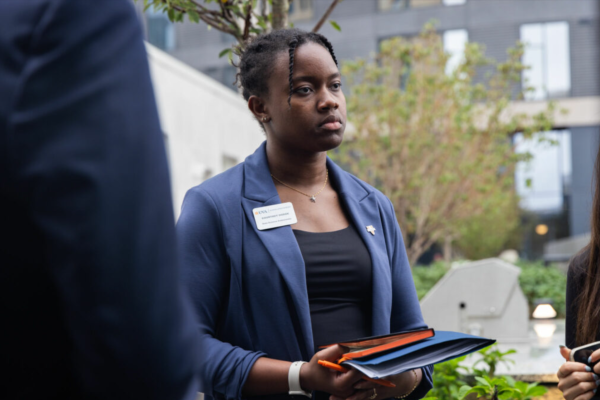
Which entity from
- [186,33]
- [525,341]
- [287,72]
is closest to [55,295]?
[287,72]

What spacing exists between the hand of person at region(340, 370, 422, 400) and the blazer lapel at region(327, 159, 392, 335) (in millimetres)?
163

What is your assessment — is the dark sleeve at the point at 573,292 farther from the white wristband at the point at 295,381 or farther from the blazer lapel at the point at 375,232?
the white wristband at the point at 295,381

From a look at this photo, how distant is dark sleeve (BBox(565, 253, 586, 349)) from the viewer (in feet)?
8.34

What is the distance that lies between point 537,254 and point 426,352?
3132cm

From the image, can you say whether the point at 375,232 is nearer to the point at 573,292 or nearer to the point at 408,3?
the point at 573,292

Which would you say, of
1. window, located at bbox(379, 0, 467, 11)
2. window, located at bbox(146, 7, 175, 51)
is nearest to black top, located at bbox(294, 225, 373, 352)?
window, located at bbox(146, 7, 175, 51)

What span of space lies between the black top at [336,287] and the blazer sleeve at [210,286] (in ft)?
0.75

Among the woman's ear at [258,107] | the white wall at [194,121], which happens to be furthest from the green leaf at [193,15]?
the white wall at [194,121]

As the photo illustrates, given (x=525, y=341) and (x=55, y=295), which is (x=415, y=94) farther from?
(x=55, y=295)

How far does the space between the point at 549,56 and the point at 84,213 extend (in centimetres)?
2968

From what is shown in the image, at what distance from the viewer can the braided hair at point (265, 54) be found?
7.26 feet

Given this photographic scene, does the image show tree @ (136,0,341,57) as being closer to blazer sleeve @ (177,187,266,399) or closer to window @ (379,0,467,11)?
blazer sleeve @ (177,187,266,399)

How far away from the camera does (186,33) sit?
26.7 meters

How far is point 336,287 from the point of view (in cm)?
207
